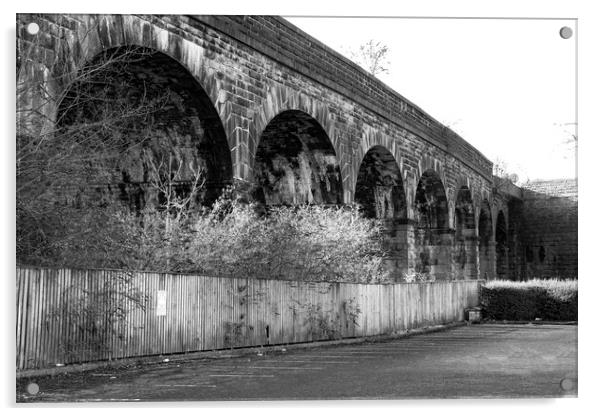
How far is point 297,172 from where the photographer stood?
1697 cm

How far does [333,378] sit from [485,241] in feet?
79.8

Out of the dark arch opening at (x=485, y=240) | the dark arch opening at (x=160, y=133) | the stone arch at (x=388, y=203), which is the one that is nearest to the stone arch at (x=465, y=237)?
the dark arch opening at (x=485, y=240)

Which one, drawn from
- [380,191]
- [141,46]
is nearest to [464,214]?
[380,191]

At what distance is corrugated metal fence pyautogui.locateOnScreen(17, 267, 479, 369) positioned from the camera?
27.2 ft

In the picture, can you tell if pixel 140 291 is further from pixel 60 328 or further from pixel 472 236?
pixel 472 236

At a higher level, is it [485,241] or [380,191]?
[380,191]

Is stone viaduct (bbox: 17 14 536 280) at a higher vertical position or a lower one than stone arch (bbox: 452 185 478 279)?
higher

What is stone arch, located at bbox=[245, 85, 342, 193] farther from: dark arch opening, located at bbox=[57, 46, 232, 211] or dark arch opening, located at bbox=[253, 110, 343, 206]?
dark arch opening, located at bbox=[57, 46, 232, 211]

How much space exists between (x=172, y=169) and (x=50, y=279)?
4.95m

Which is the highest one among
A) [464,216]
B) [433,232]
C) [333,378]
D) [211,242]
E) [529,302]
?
[464,216]

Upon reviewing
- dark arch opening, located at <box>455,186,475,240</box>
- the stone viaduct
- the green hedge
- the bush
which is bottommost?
the green hedge

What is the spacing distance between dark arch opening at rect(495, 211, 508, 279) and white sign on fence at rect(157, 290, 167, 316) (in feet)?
79.8

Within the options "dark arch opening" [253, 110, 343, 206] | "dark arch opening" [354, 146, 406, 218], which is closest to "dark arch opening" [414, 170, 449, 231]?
"dark arch opening" [354, 146, 406, 218]

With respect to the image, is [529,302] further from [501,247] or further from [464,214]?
[501,247]
